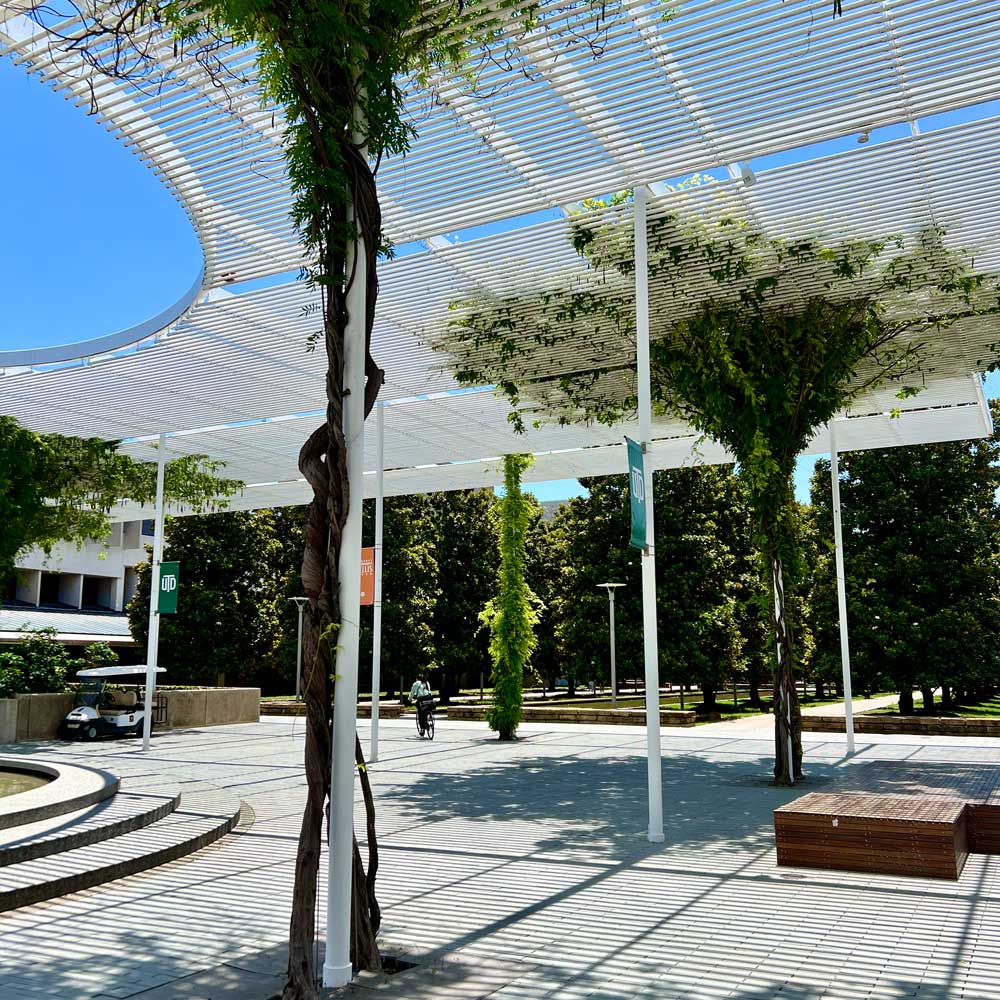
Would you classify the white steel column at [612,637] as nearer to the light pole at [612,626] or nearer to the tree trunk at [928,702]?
the light pole at [612,626]

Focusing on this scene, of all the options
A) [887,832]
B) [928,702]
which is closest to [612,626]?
[928,702]

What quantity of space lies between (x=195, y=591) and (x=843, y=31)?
94.8 feet

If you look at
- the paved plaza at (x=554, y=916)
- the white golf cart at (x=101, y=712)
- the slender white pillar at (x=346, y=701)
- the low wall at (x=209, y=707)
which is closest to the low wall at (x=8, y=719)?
the white golf cart at (x=101, y=712)

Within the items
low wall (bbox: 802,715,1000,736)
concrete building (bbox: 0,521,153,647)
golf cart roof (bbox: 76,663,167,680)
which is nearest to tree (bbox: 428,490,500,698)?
concrete building (bbox: 0,521,153,647)

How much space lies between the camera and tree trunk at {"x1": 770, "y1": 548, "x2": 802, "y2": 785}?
474 inches

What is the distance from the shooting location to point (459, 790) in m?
12.1

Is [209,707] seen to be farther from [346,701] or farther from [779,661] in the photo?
[346,701]

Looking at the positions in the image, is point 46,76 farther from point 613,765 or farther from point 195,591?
point 195,591

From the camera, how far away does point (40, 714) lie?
2095cm

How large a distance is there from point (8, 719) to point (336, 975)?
1852cm

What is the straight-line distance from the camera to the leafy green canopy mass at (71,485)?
18.6 meters

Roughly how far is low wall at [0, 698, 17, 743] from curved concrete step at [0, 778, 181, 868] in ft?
37.3

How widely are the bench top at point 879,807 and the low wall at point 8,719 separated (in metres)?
17.7

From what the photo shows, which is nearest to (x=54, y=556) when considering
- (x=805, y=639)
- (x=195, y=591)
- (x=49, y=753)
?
(x=195, y=591)
